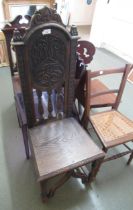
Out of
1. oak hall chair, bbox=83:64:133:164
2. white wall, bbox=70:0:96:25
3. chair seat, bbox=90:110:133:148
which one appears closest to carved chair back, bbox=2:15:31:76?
oak hall chair, bbox=83:64:133:164

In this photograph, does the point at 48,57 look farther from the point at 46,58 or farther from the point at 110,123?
the point at 110,123

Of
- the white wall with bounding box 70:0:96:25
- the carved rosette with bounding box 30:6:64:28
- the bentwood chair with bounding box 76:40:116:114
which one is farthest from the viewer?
the white wall with bounding box 70:0:96:25

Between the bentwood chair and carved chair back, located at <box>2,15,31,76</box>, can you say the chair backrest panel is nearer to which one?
the bentwood chair

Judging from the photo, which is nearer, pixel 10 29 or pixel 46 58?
pixel 46 58

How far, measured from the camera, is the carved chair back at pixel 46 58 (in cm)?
86

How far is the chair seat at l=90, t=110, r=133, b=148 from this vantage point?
3.87 ft

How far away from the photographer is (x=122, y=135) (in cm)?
122

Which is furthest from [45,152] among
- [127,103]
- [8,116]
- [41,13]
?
[127,103]

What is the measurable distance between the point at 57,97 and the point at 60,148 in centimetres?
37

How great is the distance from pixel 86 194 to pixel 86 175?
0.46 feet

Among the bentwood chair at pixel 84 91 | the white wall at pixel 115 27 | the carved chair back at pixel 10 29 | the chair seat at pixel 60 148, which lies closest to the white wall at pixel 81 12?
the white wall at pixel 115 27

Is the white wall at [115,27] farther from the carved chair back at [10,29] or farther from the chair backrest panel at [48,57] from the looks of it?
the chair backrest panel at [48,57]

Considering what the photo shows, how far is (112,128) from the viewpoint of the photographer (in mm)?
1277

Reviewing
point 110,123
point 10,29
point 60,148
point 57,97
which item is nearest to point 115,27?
point 10,29
